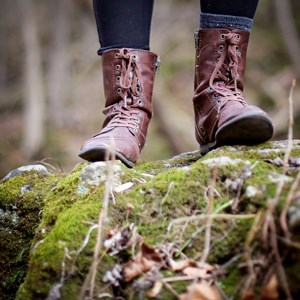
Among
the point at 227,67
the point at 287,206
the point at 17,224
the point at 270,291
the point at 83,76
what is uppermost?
the point at 227,67

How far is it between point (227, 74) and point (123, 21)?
507 mm

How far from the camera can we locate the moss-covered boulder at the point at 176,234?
1.26 metres

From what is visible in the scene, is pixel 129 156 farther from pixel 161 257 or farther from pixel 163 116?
pixel 163 116

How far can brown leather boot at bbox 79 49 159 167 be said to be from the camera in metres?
2.10

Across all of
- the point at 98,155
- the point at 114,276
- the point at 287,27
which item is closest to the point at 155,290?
the point at 114,276

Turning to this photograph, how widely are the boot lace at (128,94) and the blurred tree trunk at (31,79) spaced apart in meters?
7.50

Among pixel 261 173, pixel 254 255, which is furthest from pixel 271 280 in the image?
pixel 261 173

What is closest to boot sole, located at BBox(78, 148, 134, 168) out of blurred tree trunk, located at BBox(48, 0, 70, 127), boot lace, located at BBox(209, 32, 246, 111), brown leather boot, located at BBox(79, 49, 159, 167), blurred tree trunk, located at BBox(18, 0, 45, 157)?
brown leather boot, located at BBox(79, 49, 159, 167)

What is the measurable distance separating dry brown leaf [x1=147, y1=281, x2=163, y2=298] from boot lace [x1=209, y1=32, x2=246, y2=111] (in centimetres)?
90

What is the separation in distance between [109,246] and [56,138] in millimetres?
8359

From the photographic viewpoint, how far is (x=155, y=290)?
1.34m

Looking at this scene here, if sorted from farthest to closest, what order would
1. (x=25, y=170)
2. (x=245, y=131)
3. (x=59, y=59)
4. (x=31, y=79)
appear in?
(x=59, y=59) < (x=31, y=79) < (x=25, y=170) < (x=245, y=131)

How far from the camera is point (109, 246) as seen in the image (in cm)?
147

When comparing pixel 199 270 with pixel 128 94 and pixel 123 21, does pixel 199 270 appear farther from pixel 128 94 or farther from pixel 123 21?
pixel 123 21
